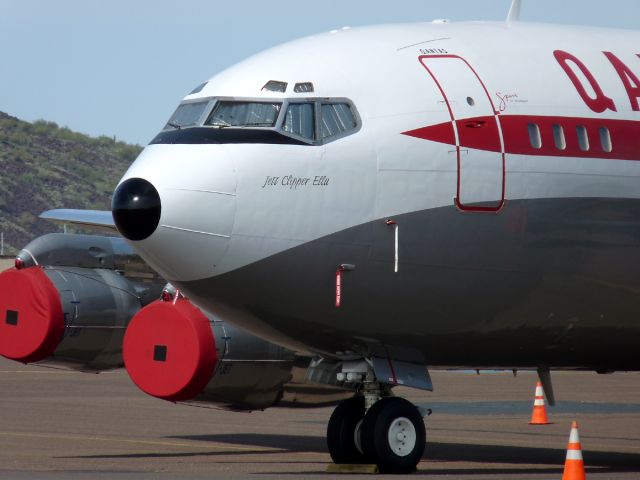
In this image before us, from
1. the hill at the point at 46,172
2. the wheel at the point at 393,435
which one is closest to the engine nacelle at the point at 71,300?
the wheel at the point at 393,435

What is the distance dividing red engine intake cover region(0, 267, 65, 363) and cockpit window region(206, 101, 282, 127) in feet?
22.8

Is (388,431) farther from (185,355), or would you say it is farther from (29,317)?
(29,317)

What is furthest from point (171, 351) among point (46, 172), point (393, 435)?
point (46, 172)

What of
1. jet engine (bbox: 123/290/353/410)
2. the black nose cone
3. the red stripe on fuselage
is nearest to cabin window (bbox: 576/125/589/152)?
the red stripe on fuselage

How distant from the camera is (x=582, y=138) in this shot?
18.4 metres

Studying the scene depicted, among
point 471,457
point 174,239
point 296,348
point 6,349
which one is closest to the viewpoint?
point 174,239

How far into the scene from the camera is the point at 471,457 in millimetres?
21172

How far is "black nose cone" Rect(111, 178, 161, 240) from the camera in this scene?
16484 mm

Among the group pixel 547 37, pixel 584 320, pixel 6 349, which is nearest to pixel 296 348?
pixel 584 320

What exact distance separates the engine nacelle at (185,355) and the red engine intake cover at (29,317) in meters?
2.46

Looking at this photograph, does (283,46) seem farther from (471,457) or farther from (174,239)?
(471,457)

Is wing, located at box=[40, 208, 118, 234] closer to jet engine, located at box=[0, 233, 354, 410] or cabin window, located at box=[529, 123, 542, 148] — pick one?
jet engine, located at box=[0, 233, 354, 410]

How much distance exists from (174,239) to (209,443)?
7257 mm

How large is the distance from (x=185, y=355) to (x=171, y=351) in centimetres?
19
